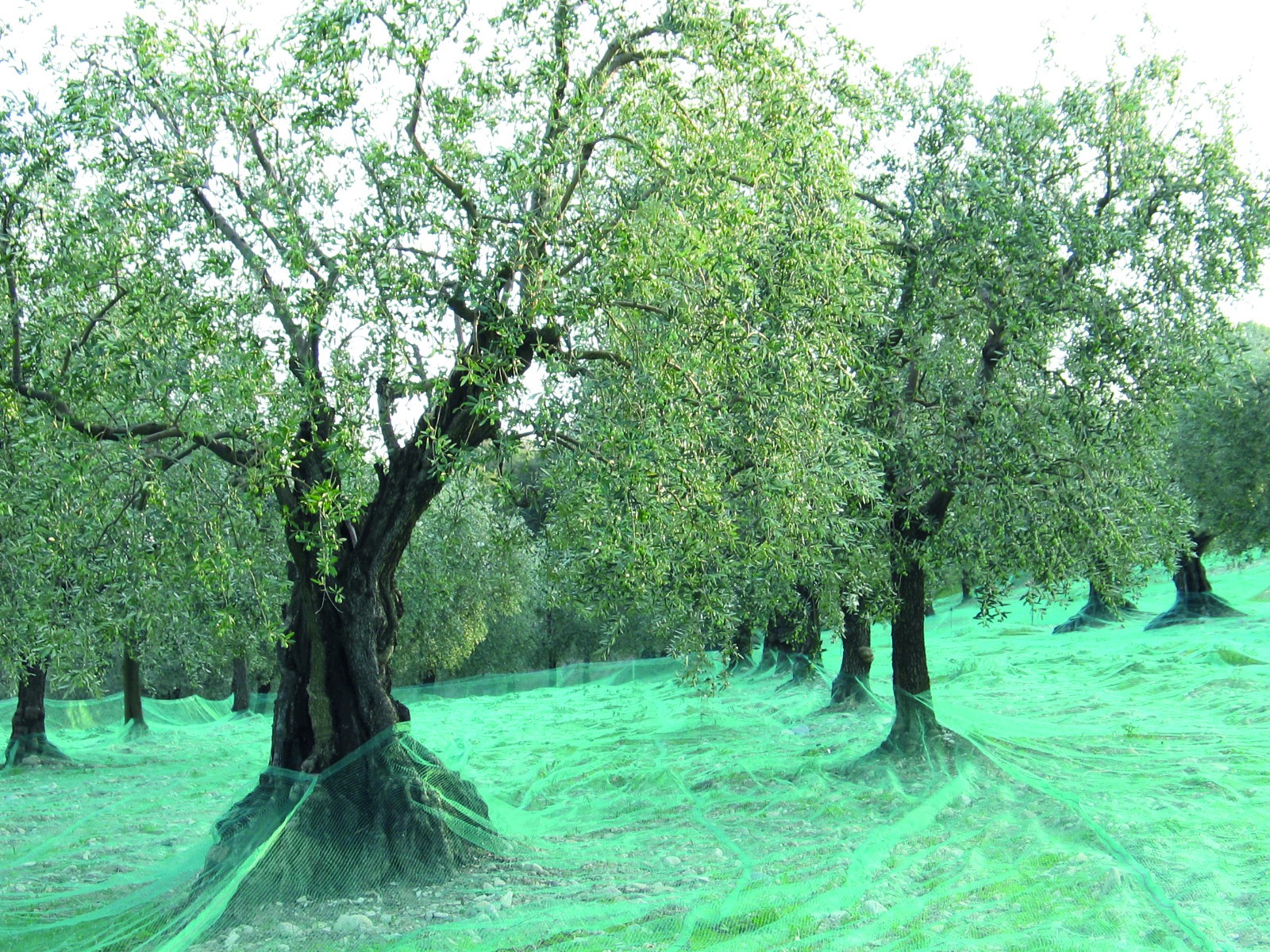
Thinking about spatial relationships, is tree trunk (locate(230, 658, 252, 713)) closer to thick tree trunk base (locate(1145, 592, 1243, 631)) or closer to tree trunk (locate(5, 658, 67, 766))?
tree trunk (locate(5, 658, 67, 766))

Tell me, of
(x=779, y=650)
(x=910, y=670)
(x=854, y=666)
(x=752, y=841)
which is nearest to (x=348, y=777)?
(x=752, y=841)

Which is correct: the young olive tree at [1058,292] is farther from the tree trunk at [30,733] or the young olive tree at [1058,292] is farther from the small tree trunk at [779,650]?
the tree trunk at [30,733]

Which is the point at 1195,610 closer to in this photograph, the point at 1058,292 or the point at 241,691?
the point at 1058,292

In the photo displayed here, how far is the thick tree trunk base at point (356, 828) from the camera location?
960 centimetres

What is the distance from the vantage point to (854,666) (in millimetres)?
21781

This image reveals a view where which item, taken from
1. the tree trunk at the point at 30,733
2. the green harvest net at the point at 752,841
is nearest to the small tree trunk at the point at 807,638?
the green harvest net at the point at 752,841

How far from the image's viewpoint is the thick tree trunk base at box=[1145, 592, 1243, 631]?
31719 millimetres

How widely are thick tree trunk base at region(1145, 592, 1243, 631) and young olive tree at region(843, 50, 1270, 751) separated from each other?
2180 centimetres

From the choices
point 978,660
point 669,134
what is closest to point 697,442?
point 669,134

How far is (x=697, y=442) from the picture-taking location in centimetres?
893

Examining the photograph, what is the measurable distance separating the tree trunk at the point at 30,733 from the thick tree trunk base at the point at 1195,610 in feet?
95.9

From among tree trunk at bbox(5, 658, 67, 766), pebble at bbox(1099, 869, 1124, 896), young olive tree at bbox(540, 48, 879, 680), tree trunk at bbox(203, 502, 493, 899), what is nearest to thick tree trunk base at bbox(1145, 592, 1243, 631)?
young olive tree at bbox(540, 48, 879, 680)

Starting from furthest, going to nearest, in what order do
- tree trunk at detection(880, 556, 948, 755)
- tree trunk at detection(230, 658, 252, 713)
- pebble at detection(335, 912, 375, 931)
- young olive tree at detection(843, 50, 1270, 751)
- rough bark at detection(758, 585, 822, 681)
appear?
tree trunk at detection(230, 658, 252, 713), rough bark at detection(758, 585, 822, 681), tree trunk at detection(880, 556, 948, 755), young olive tree at detection(843, 50, 1270, 751), pebble at detection(335, 912, 375, 931)

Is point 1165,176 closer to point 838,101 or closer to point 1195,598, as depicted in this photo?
point 838,101
